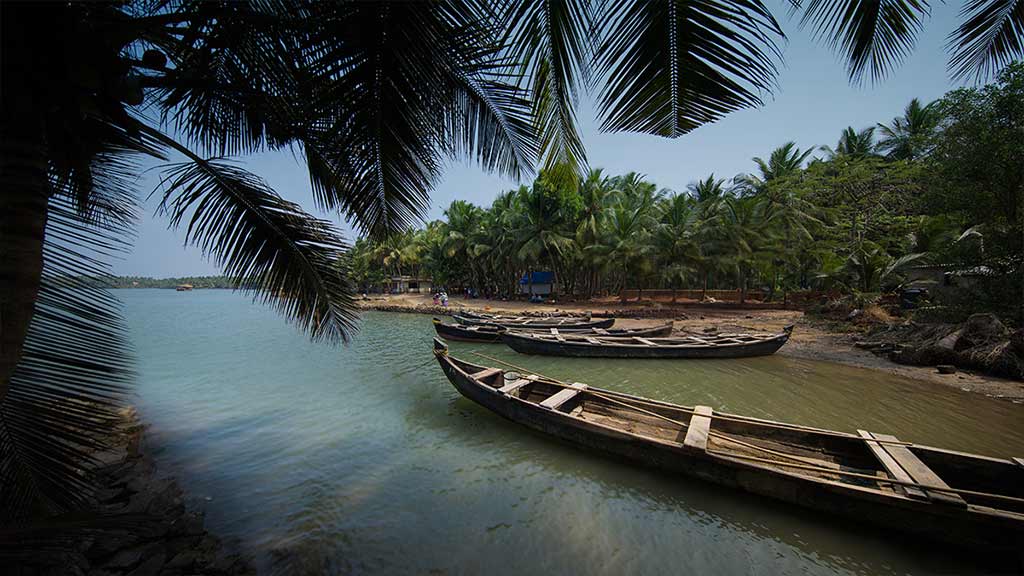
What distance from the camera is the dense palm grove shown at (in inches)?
393

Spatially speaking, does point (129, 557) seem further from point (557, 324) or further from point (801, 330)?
point (801, 330)

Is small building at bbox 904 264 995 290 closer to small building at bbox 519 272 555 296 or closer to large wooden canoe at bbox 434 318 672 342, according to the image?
large wooden canoe at bbox 434 318 672 342

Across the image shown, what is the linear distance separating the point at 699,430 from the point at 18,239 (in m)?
6.20

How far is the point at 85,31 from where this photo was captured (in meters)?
1.56

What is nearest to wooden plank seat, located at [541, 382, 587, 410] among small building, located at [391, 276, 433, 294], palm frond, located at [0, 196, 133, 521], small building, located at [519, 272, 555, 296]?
palm frond, located at [0, 196, 133, 521]

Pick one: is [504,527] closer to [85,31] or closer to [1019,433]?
[85,31]

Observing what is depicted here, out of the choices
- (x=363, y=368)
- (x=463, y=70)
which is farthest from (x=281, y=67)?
(x=363, y=368)

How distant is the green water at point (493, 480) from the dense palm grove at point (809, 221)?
11.1 feet

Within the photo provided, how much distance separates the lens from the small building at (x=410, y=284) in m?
54.0

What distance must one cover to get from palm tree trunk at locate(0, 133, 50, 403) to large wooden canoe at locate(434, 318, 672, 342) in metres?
14.0

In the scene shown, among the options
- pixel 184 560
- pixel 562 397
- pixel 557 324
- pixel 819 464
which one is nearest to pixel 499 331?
pixel 557 324

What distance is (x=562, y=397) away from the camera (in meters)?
6.83

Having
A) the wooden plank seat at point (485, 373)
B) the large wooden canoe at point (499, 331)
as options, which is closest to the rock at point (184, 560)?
the wooden plank seat at point (485, 373)

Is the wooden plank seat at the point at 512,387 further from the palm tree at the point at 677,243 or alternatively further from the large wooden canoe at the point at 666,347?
the palm tree at the point at 677,243
